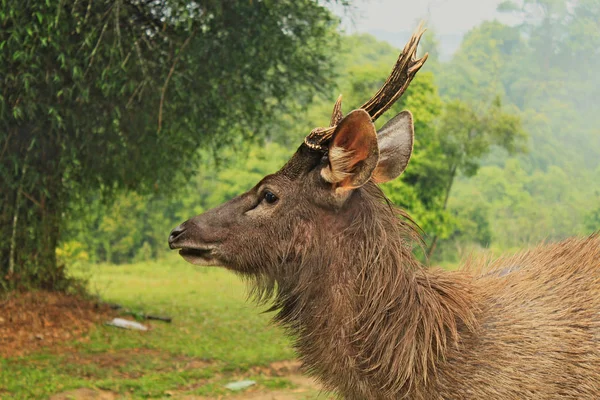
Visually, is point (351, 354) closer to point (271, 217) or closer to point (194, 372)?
point (271, 217)

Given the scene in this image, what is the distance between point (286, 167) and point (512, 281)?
126 cm

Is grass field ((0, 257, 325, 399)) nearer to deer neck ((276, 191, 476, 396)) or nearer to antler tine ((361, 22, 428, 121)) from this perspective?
deer neck ((276, 191, 476, 396))

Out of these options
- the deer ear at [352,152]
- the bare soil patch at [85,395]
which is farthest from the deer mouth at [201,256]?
the bare soil patch at [85,395]

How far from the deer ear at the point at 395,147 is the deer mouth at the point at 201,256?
0.82 meters

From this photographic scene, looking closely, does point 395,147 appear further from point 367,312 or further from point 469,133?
point 469,133

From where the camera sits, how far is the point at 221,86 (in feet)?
29.7

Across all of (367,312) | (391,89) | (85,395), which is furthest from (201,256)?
(85,395)

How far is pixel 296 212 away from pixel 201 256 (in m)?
0.48

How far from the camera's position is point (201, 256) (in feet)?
9.66

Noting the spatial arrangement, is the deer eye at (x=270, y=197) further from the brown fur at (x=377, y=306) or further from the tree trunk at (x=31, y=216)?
the tree trunk at (x=31, y=216)

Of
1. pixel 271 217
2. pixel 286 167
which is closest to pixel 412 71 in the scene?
pixel 286 167

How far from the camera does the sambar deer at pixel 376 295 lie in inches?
109

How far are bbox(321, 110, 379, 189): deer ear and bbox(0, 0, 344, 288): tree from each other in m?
5.24

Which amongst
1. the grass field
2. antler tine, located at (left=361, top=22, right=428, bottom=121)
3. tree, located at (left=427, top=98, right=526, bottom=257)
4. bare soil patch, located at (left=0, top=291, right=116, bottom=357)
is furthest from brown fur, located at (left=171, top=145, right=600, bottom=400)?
tree, located at (left=427, top=98, right=526, bottom=257)
